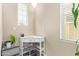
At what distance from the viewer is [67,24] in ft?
10.9

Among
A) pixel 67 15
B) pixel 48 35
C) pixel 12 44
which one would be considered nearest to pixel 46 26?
pixel 48 35

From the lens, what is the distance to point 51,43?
3.59 m

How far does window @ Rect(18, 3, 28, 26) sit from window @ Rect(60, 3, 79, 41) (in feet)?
2.62

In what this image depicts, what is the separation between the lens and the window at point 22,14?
336 cm

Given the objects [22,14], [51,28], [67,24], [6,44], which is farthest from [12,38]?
[67,24]

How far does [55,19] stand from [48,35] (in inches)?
16.1

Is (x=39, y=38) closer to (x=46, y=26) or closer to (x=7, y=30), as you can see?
(x=46, y=26)

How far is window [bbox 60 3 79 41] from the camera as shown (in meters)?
3.19

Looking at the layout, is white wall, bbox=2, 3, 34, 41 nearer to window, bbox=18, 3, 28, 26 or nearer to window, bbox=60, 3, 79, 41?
window, bbox=18, 3, 28, 26

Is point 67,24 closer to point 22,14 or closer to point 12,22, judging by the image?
point 22,14

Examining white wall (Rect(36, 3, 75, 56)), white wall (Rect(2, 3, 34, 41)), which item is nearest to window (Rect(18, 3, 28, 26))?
white wall (Rect(2, 3, 34, 41))

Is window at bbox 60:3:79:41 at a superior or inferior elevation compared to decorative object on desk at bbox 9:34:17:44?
superior

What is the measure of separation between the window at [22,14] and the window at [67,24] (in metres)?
0.80

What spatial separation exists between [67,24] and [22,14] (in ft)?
3.34
